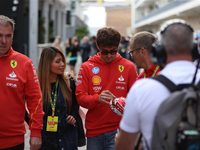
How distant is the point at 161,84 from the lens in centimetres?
167

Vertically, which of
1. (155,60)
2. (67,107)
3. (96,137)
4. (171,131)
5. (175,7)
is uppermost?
(175,7)

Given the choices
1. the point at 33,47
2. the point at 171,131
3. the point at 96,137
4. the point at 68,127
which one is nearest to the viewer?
the point at 171,131

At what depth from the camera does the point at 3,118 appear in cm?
272

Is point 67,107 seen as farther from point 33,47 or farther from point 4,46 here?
point 33,47

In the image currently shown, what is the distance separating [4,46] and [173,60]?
72.4 inches

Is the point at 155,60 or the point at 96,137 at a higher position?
the point at 155,60

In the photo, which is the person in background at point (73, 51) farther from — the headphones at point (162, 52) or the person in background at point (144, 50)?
the headphones at point (162, 52)

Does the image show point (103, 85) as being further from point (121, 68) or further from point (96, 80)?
point (121, 68)

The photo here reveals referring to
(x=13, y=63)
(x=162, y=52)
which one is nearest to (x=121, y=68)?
(x=13, y=63)

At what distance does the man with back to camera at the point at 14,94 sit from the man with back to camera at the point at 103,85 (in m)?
0.55

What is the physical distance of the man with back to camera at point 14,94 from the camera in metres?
2.72

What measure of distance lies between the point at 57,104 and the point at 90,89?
0.51m

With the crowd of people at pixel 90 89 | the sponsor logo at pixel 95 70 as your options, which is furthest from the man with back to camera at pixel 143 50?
the sponsor logo at pixel 95 70

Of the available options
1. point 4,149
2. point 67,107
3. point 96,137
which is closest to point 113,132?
point 96,137
